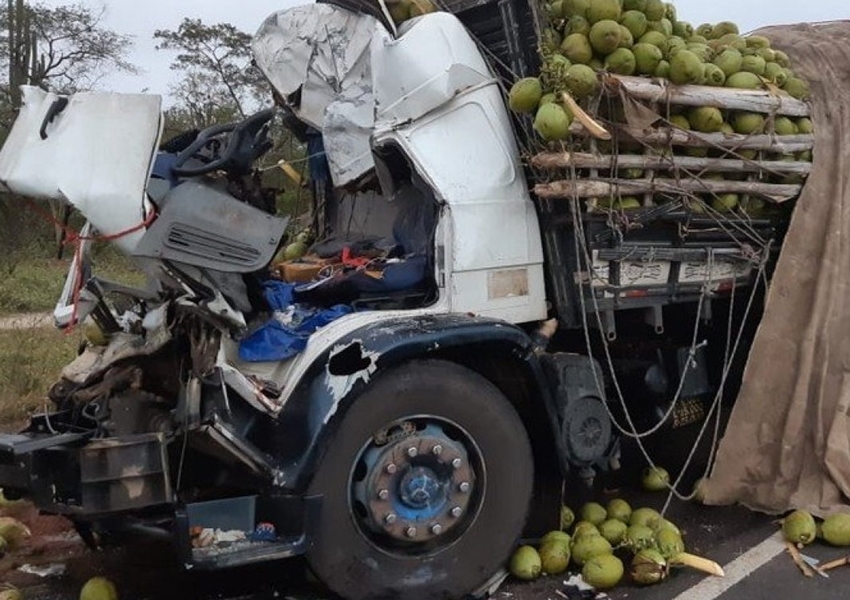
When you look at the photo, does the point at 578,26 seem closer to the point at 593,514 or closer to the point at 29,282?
the point at 593,514

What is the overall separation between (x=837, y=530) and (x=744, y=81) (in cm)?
242

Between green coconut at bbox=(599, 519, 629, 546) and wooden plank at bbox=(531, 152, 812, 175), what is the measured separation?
1782 mm

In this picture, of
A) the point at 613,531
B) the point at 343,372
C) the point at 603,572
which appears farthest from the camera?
the point at 613,531

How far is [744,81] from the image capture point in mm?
5488

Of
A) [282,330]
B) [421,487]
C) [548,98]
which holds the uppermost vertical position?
[548,98]

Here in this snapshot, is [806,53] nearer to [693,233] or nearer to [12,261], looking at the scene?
[693,233]

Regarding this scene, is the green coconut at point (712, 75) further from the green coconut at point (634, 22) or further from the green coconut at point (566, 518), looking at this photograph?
Answer: the green coconut at point (566, 518)

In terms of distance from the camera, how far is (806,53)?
6238 mm

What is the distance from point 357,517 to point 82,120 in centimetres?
201

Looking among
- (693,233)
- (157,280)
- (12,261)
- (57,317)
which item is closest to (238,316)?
(157,280)

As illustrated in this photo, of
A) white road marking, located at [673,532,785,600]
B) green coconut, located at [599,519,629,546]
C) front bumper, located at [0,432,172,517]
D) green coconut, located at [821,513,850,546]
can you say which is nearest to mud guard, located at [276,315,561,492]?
front bumper, located at [0,432,172,517]

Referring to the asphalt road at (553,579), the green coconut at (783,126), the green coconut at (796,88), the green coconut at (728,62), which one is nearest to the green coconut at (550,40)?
the green coconut at (728,62)

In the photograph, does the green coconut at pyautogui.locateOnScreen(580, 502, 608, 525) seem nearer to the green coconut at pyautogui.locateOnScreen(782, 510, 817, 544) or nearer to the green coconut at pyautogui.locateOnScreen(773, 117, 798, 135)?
the green coconut at pyautogui.locateOnScreen(782, 510, 817, 544)

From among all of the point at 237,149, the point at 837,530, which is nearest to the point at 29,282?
the point at 237,149
